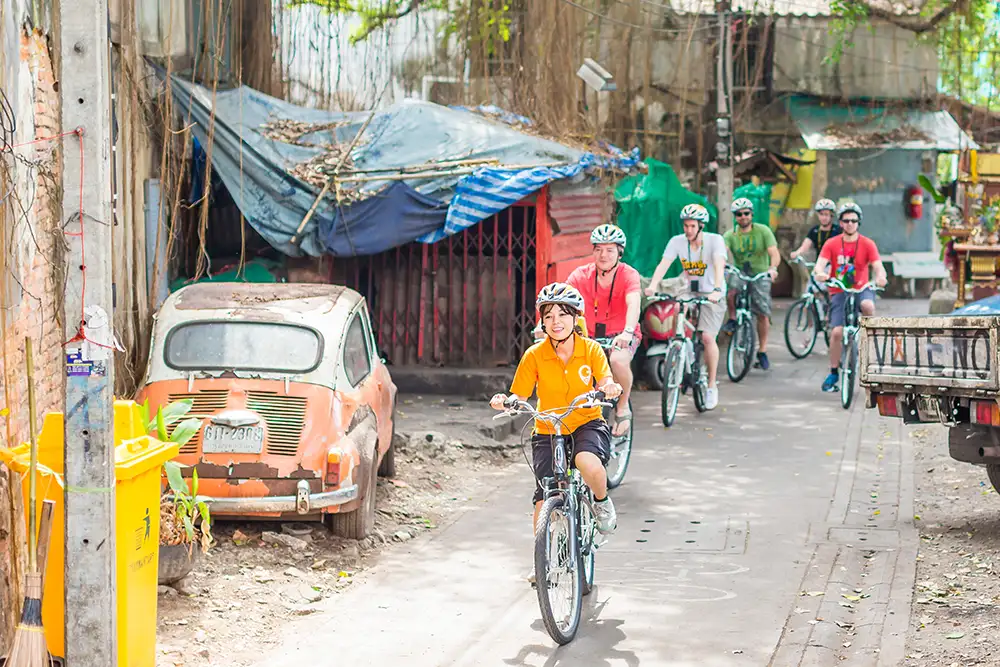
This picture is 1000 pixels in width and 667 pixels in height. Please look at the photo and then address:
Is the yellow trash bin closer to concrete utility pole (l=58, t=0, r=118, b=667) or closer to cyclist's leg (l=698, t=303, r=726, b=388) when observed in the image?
concrete utility pole (l=58, t=0, r=118, b=667)

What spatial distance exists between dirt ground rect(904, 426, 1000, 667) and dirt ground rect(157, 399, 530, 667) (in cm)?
327

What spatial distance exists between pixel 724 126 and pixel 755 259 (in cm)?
471

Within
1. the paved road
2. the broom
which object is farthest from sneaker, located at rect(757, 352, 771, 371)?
the broom

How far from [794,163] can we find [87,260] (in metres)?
23.0

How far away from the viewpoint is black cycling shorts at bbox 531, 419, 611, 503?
7.16 meters

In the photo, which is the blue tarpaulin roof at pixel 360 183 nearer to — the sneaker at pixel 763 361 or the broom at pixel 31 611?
the sneaker at pixel 763 361

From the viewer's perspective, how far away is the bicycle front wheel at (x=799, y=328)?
17.6 metres

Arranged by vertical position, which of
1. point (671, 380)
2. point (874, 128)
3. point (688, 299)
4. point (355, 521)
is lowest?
point (355, 521)

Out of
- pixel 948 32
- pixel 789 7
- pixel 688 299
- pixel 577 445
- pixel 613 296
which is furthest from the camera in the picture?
pixel 789 7

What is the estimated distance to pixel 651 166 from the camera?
61.5 feet

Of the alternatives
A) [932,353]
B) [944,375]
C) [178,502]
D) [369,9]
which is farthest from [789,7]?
[178,502]

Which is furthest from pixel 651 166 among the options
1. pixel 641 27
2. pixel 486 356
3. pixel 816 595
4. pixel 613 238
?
pixel 816 595

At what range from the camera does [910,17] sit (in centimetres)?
2783

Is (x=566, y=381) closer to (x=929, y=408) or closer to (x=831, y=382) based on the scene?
(x=929, y=408)
